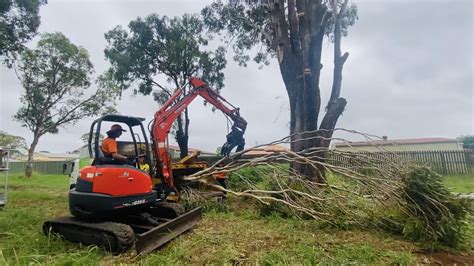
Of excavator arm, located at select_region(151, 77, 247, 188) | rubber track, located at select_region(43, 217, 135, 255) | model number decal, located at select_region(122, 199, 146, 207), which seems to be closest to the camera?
rubber track, located at select_region(43, 217, 135, 255)

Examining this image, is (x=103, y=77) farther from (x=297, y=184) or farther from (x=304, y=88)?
(x=297, y=184)

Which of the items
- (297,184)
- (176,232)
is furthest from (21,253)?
(297,184)

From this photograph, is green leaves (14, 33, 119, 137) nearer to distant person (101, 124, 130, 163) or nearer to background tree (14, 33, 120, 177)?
background tree (14, 33, 120, 177)

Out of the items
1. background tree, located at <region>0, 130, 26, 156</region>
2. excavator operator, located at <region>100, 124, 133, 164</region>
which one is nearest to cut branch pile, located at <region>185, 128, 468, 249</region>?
excavator operator, located at <region>100, 124, 133, 164</region>

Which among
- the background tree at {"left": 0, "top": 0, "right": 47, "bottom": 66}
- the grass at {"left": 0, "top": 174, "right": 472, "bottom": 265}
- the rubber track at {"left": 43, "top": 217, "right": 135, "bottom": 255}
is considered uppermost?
the background tree at {"left": 0, "top": 0, "right": 47, "bottom": 66}

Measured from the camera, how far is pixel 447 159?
11.9 metres

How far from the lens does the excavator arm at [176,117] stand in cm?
588

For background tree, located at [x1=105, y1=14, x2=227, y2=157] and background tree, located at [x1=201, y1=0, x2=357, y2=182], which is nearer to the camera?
background tree, located at [x1=201, y1=0, x2=357, y2=182]

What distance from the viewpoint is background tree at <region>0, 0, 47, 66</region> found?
8.85 m

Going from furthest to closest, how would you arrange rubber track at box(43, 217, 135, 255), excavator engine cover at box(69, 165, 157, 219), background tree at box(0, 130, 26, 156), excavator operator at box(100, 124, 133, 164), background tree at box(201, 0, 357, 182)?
background tree at box(0, 130, 26, 156)
background tree at box(201, 0, 357, 182)
excavator operator at box(100, 124, 133, 164)
excavator engine cover at box(69, 165, 157, 219)
rubber track at box(43, 217, 135, 255)

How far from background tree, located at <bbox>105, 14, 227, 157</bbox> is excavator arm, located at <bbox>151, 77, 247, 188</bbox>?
21.2 feet

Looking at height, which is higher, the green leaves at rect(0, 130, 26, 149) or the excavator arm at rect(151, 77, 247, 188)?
the green leaves at rect(0, 130, 26, 149)

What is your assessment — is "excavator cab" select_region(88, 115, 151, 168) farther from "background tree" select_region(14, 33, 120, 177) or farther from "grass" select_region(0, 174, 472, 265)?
"background tree" select_region(14, 33, 120, 177)

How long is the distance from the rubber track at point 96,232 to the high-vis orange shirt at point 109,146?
96 cm
